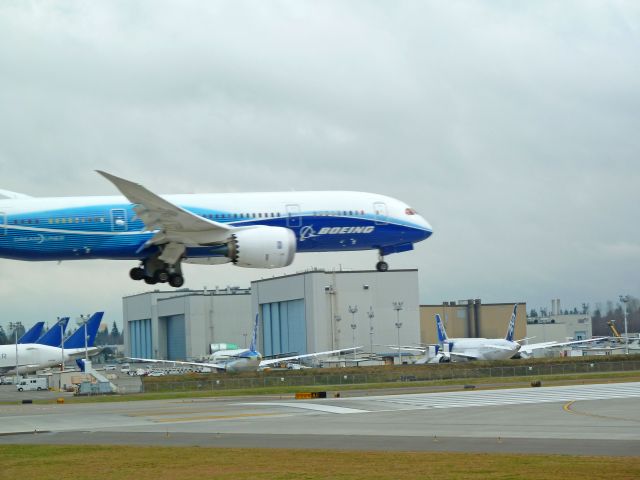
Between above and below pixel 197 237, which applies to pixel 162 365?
below

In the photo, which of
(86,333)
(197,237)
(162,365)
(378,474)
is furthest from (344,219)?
(162,365)

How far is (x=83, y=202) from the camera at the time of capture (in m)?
48.2

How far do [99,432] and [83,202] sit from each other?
12.8m

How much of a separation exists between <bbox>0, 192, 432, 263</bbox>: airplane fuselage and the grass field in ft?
56.8

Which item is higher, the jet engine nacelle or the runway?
the jet engine nacelle

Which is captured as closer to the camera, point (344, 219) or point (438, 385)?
point (344, 219)

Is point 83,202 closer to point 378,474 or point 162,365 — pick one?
point 378,474

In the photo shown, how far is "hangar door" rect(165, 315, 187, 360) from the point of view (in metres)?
176

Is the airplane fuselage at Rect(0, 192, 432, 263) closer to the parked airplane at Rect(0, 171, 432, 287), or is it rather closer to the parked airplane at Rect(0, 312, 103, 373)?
the parked airplane at Rect(0, 171, 432, 287)

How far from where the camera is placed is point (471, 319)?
155875 millimetres


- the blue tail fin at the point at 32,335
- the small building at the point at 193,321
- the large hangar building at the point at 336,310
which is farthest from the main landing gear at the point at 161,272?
the small building at the point at 193,321

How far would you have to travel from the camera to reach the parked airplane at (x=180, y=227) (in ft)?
153

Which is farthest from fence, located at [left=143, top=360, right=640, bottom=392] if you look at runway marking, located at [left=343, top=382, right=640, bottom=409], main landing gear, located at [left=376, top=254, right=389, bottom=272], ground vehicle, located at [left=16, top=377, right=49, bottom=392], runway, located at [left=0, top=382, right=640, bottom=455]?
main landing gear, located at [left=376, top=254, right=389, bottom=272]

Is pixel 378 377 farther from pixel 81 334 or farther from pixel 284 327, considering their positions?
pixel 284 327
